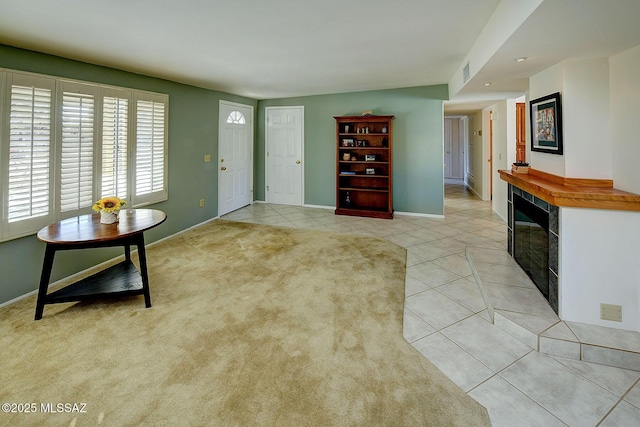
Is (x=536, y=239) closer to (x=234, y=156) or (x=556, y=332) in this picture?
(x=556, y=332)

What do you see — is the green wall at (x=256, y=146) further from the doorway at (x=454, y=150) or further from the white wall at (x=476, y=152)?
the doorway at (x=454, y=150)

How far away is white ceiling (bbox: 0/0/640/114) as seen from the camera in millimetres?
2012

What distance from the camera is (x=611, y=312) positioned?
6.88 ft

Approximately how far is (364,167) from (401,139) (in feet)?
2.76

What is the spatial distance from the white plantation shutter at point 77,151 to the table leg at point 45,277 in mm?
1014

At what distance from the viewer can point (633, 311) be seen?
2049 mm

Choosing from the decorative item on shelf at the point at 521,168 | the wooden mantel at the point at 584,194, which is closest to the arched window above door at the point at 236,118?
the decorative item on shelf at the point at 521,168

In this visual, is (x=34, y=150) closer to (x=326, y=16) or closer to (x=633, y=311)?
(x=326, y=16)

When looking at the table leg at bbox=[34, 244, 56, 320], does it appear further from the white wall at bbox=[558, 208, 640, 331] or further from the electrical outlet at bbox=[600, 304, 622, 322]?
the electrical outlet at bbox=[600, 304, 622, 322]

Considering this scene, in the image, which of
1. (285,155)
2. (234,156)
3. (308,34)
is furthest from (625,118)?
(234,156)

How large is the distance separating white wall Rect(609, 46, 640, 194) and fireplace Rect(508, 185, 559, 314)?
51 centimetres

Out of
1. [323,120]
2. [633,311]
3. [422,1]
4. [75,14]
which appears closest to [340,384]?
[633,311]

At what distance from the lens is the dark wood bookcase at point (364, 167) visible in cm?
562

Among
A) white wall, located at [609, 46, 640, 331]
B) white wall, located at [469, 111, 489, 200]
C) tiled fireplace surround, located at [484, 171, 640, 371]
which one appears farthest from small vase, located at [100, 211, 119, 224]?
white wall, located at [469, 111, 489, 200]
